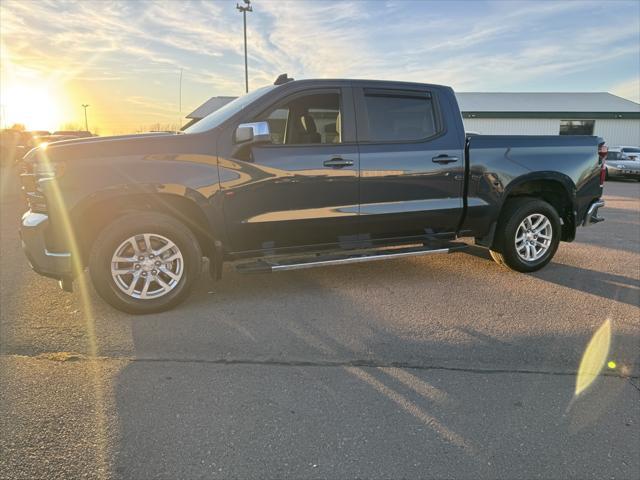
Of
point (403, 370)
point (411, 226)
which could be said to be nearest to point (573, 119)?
point (411, 226)

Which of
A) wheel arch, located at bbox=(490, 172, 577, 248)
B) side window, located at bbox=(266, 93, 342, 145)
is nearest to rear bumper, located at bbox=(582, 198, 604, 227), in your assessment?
wheel arch, located at bbox=(490, 172, 577, 248)

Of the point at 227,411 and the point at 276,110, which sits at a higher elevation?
the point at 276,110

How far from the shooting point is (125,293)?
417 centimetres

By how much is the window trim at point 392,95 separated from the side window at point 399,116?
14 millimetres

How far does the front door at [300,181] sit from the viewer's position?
435 centimetres

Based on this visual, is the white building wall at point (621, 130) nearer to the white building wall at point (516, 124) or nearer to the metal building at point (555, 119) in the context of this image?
the metal building at point (555, 119)

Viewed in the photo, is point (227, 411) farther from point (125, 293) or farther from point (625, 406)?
point (625, 406)

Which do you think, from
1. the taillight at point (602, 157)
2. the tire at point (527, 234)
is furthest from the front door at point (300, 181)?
the taillight at point (602, 157)

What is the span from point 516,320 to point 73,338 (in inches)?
146

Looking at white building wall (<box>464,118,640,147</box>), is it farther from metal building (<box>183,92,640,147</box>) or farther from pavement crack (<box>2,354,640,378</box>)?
pavement crack (<box>2,354,640,378</box>)

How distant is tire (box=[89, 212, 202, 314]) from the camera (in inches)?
160

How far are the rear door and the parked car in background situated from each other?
19.2 m

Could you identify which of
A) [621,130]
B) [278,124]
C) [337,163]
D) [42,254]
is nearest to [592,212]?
[337,163]

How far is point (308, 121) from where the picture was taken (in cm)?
485
